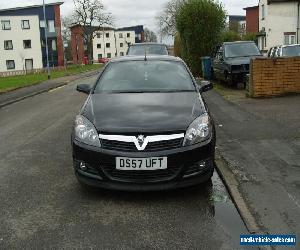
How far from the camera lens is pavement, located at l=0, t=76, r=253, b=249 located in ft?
13.8

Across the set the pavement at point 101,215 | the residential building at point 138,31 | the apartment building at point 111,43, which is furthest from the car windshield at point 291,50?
the residential building at point 138,31

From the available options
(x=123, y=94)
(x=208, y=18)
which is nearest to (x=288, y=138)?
(x=123, y=94)

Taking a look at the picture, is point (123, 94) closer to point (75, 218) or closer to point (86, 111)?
point (86, 111)

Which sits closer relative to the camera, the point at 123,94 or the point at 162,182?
the point at 162,182

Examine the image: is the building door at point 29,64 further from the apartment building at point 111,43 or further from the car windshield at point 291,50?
the car windshield at point 291,50

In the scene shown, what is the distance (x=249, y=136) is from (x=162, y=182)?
3.66 metres

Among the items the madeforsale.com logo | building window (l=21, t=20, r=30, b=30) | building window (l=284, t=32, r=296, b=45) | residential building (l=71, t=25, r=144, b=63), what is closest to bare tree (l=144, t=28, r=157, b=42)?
residential building (l=71, t=25, r=144, b=63)

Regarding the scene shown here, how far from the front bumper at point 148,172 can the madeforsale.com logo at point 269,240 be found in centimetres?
116

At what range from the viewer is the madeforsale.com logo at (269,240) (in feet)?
13.3

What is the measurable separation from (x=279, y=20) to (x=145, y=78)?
135 ft

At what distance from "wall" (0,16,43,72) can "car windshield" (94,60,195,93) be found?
2607 inches

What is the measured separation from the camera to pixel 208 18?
75.4ft

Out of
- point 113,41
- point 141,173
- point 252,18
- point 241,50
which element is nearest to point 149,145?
point 141,173

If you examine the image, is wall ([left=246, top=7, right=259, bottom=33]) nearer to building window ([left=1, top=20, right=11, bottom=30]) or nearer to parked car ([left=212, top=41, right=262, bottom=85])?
building window ([left=1, top=20, right=11, bottom=30])
